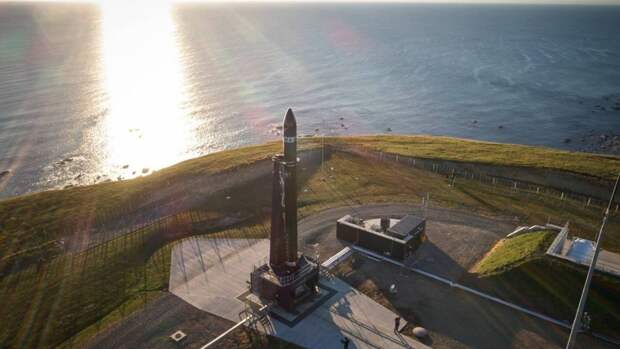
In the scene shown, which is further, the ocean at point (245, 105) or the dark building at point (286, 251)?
the ocean at point (245, 105)

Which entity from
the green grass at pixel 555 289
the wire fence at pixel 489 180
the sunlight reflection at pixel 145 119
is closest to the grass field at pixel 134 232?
the wire fence at pixel 489 180

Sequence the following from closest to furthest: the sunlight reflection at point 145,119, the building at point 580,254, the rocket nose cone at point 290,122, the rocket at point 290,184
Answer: the rocket nose cone at point 290,122 < the rocket at point 290,184 < the building at point 580,254 < the sunlight reflection at point 145,119

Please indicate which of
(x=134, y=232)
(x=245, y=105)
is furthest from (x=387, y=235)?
(x=245, y=105)

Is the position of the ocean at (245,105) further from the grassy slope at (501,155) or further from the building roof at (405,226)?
the building roof at (405,226)

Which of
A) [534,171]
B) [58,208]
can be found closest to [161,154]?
[58,208]

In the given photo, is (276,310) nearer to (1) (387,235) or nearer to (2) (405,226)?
(1) (387,235)

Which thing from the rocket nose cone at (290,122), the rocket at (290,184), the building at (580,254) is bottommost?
the building at (580,254)
